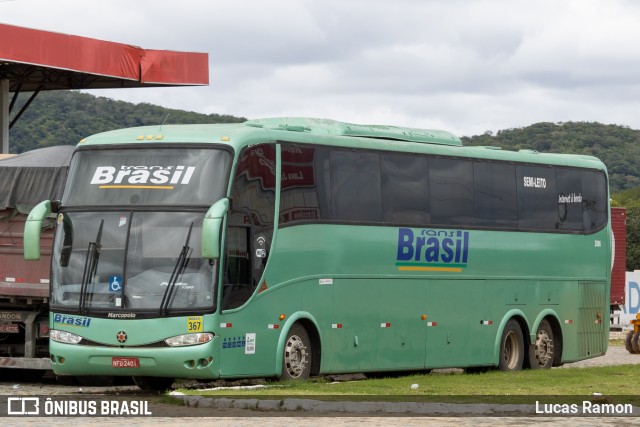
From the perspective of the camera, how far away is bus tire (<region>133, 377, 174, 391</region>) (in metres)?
20.5

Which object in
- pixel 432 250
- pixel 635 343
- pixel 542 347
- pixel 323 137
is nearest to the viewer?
pixel 323 137

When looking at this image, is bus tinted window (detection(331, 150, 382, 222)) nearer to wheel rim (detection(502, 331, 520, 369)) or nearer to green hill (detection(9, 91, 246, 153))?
wheel rim (detection(502, 331, 520, 369))

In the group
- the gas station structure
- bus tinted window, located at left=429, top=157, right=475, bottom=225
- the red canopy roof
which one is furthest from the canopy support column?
bus tinted window, located at left=429, top=157, right=475, bottom=225

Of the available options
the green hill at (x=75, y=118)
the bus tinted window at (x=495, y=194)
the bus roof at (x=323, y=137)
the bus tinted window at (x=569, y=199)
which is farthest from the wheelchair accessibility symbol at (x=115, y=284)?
the green hill at (x=75, y=118)

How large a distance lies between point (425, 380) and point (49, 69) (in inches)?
1104

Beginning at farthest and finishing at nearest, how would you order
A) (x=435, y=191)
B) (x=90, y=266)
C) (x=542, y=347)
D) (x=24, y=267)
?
(x=542, y=347)
(x=435, y=191)
(x=24, y=267)
(x=90, y=266)

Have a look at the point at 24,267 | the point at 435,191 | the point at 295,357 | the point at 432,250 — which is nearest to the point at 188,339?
the point at 295,357

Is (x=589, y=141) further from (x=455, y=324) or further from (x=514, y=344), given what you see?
(x=455, y=324)

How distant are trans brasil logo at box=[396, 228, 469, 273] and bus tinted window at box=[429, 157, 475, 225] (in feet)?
0.76

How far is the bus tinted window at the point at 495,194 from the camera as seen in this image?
24719 mm

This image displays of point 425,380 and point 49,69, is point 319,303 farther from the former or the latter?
point 49,69

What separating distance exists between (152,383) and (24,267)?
2.67m

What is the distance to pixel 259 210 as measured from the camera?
19812 mm

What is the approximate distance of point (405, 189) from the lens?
23.0 m
